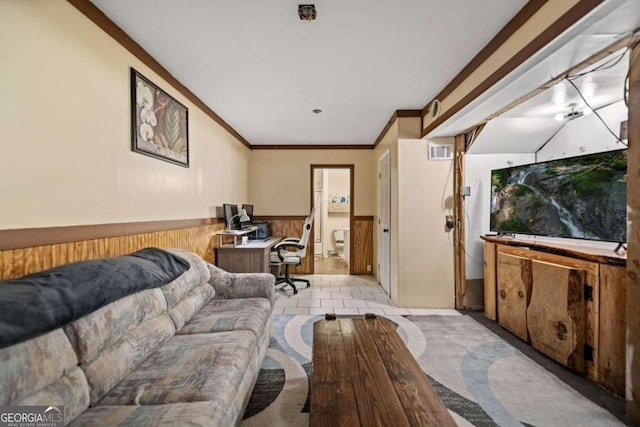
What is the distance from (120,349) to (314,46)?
2.24 metres

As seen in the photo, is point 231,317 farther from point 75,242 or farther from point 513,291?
point 513,291

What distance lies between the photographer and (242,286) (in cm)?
242

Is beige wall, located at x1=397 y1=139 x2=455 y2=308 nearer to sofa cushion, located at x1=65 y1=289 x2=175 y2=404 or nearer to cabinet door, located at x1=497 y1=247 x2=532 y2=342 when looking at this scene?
cabinet door, located at x1=497 y1=247 x2=532 y2=342

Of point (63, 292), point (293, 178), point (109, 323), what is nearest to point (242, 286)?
point (109, 323)

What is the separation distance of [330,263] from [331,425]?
5586 millimetres

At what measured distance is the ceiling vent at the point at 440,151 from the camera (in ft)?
11.3

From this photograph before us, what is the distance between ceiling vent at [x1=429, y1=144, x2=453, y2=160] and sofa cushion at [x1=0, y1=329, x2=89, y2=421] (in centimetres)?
355

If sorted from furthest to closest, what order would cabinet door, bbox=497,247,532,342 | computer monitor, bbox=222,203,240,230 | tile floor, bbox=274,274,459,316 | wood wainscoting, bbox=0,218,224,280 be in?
computer monitor, bbox=222,203,240,230, tile floor, bbox=274,274,459,316, cabinet door, bbox=497,247,532,342, wood wainscoting, bbox=0,218,224,280

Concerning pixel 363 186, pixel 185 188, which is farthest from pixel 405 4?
pixel 363 186

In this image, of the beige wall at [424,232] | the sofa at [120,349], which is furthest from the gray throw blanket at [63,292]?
the beige wall at [424,232]

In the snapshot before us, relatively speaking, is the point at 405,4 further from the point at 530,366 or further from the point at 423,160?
the point at 530,366

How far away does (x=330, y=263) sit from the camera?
655 cm

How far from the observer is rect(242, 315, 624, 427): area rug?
1633 millimetres

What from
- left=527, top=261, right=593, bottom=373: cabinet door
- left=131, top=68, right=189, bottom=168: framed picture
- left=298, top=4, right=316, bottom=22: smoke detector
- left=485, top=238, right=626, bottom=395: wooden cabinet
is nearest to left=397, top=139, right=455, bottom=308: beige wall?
left=485, top=238, right=626, bottom=395: wooden cabinet
